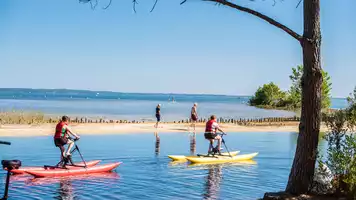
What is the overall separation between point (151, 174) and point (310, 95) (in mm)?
8999

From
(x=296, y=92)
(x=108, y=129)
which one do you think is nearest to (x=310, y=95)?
(x=108, y=129)

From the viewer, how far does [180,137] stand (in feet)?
116

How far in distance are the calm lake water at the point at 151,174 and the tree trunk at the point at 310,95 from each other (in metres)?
3.63

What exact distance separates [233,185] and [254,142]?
16.3 m

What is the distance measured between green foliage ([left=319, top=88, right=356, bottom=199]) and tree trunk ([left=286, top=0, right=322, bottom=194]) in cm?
59

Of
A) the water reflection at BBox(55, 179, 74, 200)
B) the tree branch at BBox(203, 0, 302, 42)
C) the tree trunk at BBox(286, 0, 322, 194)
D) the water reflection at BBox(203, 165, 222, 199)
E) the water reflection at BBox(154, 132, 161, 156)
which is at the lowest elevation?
the water reflection at BBox(55, 179, 74, 200)

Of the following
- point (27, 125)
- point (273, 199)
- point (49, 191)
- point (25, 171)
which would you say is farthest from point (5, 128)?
point (273, 199)

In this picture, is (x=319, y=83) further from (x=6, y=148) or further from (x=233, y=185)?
(x=6, y=148)

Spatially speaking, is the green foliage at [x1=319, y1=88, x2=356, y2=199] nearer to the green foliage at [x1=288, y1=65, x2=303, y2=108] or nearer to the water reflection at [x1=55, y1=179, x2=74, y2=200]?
the water reflection at [x1=55, y1=179, x2=74, y2=200]

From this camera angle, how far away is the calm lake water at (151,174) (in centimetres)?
1528

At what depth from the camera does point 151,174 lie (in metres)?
19.0

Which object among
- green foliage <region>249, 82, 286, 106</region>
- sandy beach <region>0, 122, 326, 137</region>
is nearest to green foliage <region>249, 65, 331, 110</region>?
green foliage <region>249, 82, 286, 106</region>

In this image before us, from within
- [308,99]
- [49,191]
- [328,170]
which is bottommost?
[49,191]

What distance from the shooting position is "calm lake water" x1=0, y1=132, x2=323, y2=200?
50.1 ft
